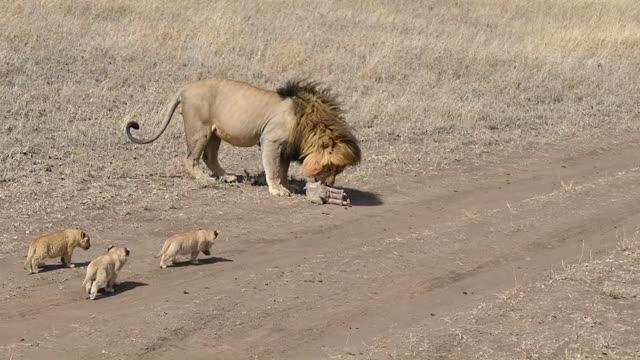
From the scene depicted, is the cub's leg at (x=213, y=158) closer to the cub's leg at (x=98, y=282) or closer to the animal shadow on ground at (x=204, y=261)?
the animal shadow on ground at (x=204, y=261)

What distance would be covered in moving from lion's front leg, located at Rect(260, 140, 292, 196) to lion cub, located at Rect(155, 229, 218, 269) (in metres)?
2.79

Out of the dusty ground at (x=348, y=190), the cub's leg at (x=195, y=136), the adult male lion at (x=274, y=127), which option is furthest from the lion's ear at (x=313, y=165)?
the cub's leg at (x=195, y=136)

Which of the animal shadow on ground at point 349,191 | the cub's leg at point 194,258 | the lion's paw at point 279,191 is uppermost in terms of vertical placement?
the cub's leg at point 194,258

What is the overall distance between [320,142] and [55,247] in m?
3.76

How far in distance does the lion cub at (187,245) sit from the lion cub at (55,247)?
25.3 inches

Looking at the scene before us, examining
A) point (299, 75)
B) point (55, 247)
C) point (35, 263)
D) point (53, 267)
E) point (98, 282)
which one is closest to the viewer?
point (98, 282)

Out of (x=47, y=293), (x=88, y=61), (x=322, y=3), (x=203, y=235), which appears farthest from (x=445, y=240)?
(x=322, y=3)

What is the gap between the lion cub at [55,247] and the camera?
8844mm

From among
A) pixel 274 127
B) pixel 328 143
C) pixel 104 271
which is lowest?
pixel 104 271

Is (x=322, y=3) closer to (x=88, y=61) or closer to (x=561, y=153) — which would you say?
(x=88, y=61)

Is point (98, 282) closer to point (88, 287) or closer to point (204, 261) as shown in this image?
point (88, 287)

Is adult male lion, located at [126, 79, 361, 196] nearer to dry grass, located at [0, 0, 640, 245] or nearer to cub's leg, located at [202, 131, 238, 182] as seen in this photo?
cub's leg, located at [202, 131, 238, 182]

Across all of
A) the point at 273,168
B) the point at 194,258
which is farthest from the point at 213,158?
the point at 194,258

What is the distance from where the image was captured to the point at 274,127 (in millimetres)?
12219
